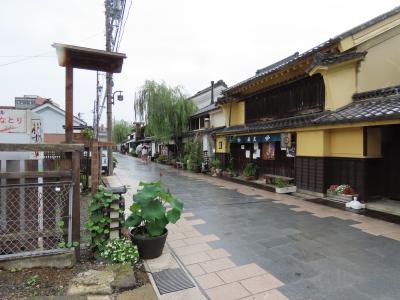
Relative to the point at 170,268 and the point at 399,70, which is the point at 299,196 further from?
the point at 170,268

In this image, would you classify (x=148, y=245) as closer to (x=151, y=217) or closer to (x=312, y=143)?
(x=151, y=217)

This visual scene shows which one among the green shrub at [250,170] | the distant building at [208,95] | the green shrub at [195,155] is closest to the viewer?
the green shrub at [250,170]

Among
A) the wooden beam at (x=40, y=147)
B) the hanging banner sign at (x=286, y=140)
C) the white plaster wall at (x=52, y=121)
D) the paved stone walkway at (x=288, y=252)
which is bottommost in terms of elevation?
the paved stone walkway at (x=288, y=252)

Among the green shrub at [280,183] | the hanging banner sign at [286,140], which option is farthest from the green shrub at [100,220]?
the hanging banner sign at [286,140]

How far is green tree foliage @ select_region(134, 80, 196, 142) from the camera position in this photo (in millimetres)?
23741

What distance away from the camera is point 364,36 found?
30.1 ft

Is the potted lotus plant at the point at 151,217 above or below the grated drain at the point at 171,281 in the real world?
above

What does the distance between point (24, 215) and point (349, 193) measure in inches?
346

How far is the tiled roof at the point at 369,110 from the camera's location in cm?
702

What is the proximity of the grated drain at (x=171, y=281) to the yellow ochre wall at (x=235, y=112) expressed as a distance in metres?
12.9

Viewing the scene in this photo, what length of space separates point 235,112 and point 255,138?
394 centimetres

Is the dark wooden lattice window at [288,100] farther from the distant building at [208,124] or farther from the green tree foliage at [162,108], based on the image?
the green tree foliage at [162,108]

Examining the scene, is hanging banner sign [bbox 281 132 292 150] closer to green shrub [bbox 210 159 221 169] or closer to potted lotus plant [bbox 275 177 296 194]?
potted lotus plant [bbox 275 177 296 194]

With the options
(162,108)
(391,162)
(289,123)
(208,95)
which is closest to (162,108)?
(162,108)
